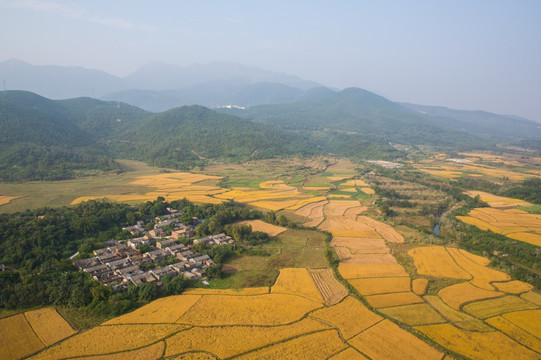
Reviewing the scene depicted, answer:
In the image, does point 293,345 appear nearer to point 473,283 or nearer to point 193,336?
point 193,336

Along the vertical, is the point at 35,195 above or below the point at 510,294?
below

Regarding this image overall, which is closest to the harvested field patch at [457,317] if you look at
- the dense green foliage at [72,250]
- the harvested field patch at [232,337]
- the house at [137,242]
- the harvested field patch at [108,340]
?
the harvested field patch at [232,337]

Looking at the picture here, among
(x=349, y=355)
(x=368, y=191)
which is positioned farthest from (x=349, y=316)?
(x=368, y=191)

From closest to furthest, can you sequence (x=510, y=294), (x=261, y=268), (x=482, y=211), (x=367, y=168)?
(x=510, y=294) < (x=261, y=268) < (x=482, y=211) < (x=367, y=168)

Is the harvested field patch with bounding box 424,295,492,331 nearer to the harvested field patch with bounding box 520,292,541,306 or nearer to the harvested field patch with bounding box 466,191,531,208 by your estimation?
the harvested field patch with bounding box 520,292,541,306

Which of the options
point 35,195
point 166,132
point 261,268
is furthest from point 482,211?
point 166,132

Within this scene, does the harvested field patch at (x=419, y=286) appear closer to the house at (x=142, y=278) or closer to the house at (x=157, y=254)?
the house at (x=142, y=278)

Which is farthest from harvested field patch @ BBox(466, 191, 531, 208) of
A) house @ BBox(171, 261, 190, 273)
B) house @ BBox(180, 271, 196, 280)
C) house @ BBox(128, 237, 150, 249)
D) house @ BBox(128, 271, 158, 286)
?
house @ BBox(128, 271, 158, 286)

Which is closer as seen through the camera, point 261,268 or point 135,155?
point 261,268
